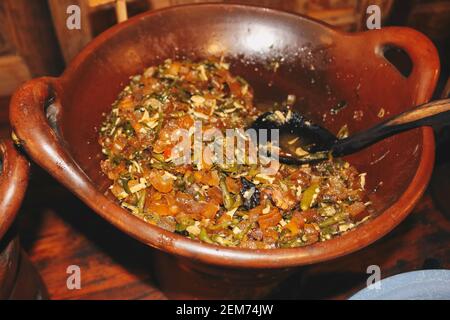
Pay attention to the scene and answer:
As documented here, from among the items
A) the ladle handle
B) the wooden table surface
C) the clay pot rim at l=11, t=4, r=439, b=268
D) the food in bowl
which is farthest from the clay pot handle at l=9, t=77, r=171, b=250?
the wooden table surface

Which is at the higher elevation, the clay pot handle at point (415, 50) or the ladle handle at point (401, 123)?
the clay pot handle at point (415, 50)

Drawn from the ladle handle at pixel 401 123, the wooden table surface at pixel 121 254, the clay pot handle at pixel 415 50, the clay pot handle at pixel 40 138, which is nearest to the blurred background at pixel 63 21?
the clay pot handle at pixel 415 50

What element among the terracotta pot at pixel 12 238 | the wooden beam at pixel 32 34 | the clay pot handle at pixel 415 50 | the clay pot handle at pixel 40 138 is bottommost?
the terracotta pot at pixel 12 238

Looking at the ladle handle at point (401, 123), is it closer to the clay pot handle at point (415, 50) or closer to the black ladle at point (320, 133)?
the black ladle at point (320, 133)

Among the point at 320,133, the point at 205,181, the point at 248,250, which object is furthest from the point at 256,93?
the point at 248,250

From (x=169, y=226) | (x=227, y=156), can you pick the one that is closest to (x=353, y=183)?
(x=227, y=156)

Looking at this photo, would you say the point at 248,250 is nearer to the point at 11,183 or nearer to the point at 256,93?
the point at 11,183
